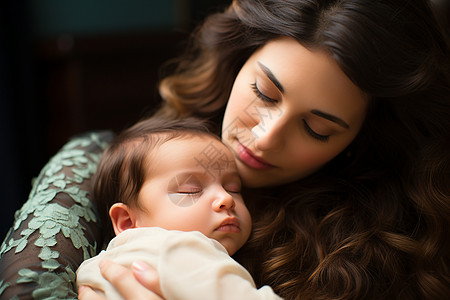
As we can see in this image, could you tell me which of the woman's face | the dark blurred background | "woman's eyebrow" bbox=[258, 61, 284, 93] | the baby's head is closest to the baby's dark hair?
the baby's head

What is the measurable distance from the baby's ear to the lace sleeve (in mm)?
99

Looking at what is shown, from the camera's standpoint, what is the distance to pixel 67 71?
266 centimetres

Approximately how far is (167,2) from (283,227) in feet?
7.52

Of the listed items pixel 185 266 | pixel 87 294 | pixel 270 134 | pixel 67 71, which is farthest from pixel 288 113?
pixel 67 71

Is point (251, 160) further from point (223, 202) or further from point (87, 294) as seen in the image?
point (87, 294)

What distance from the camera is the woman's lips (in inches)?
47.9

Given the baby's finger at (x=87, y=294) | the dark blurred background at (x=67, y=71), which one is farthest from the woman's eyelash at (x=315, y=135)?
the dark blurred background at (x=67, y=71)

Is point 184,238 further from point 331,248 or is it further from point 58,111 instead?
point 58,111

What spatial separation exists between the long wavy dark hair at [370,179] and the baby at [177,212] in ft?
0.57

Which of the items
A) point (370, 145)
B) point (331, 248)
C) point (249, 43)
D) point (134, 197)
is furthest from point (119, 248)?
point (370, 145)

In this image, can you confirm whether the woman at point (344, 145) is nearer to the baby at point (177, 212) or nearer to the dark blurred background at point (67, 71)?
the baby at point (177, 212)

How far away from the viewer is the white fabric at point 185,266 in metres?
0.91

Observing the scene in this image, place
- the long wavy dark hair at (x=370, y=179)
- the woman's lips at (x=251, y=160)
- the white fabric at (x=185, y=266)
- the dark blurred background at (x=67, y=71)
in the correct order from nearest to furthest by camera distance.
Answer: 1. the white fabric at (x=185, y=266)
2. the long wavy dark hair at (x=370, y=179)
3. the woman's lips at (x=251, y=160)
4. the dark blurred background at (x=67, y=71)

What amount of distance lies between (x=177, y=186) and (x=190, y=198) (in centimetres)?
4
